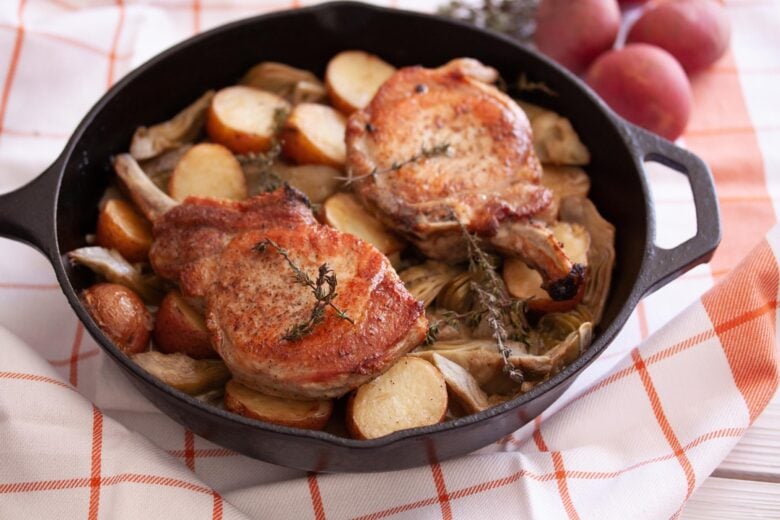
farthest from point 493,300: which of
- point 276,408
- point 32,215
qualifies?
point 32,215

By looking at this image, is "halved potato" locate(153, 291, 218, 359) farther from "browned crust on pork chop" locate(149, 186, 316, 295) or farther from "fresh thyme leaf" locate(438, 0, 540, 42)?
"fresh thyme leaf" locate(438, 0, 540, 42)

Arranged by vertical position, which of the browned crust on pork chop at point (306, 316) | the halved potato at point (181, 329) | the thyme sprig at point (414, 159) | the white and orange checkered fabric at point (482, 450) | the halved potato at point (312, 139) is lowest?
the white and orange checkered fabric at point (482, 450)

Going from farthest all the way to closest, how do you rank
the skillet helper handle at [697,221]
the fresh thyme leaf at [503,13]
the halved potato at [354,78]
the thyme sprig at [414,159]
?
the fresh thyme leaf at [503,13], the halved potato at [354,78], the thyme sprig at [414,159], the skillet helper handle at [697,221]

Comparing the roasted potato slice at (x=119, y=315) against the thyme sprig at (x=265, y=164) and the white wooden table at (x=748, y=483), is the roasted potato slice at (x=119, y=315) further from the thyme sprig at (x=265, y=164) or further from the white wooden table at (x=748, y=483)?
the white wooden table at (x=748, y=483)

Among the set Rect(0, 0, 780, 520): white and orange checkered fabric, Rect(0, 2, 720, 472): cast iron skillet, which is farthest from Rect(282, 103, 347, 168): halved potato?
Rect(0, 0, 780, 520): white and orange checkered fabric

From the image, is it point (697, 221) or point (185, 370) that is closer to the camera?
point (185, 370)

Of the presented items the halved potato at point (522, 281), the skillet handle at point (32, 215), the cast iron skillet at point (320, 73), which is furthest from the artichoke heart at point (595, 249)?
the skillet handle at point (32, 215)

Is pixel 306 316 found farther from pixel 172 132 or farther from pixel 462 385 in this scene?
pixel 172 132
